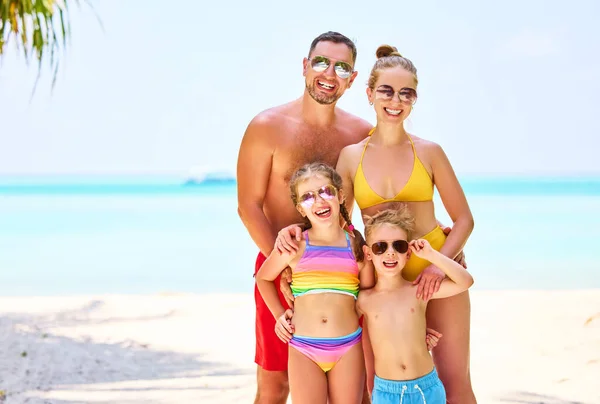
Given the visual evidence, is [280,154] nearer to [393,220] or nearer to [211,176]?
[393,220]

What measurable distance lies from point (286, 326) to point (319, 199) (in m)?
0.66

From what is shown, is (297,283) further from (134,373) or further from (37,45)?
(134,373)

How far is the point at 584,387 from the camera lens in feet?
23.2

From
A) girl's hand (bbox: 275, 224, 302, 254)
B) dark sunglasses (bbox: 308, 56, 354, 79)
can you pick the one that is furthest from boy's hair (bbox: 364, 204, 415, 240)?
dark sunglasses (bbox: 308, 56, 354, 79)

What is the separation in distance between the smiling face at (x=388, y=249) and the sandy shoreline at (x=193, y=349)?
3408mm

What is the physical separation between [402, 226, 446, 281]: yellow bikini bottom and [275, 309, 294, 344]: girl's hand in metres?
0.63

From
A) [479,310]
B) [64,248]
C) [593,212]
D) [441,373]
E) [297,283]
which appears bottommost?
[593,212]

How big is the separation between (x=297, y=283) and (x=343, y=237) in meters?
0.34

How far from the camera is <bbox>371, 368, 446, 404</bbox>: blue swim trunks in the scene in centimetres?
370

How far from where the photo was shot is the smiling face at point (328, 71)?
4.23m

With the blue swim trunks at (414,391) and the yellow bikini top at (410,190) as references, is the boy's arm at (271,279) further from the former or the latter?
the blue swim trunks at (414,391)

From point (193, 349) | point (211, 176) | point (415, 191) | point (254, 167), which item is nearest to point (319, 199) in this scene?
point (415, 191)

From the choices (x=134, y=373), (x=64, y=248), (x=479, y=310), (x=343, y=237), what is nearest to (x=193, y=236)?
(x=64, y=248)

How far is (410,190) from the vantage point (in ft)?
13.0
